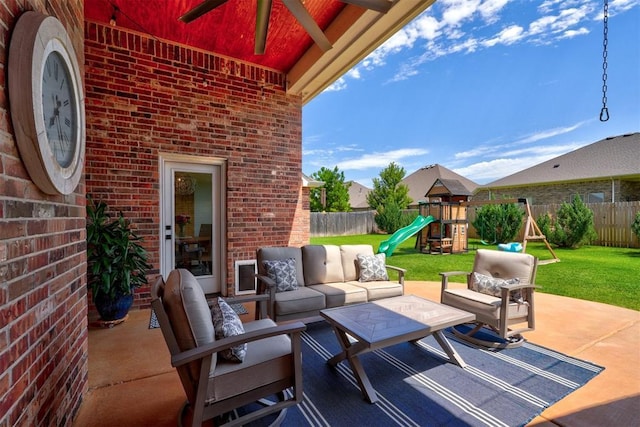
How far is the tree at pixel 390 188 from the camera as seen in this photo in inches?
757

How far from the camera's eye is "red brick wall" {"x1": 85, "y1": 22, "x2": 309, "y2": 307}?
375 centimetres

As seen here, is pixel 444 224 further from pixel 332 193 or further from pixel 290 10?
pixel 332 193

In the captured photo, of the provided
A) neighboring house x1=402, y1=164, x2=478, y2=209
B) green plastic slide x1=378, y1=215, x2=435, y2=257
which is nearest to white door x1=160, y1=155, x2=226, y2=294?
green plastic slide x1=378, y1=215, x2=435, y2=257

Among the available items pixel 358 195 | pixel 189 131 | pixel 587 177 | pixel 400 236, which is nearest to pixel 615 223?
pixel 587 177

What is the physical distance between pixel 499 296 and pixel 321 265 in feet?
6.96

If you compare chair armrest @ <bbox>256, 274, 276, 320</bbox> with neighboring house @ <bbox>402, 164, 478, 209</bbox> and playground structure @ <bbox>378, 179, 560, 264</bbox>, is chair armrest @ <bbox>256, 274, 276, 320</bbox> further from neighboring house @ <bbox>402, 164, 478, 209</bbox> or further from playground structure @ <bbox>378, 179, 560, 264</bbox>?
neighboring house @ <bbox>402, 164, 478, 209</bbox>

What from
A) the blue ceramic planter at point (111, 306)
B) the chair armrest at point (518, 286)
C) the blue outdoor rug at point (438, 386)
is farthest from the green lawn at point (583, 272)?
the blue ceramic planter at point (111, 306)

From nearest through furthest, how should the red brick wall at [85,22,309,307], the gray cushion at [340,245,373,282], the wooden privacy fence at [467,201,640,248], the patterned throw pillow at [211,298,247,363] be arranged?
the patterned throw pillow at [211,298,247,363] < the red brick wall at [85,22,309,307] < the gray cushion at [340,245,373,282] < the wooden privacy fence at [467,201,640,248]

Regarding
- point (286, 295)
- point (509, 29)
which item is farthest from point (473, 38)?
point (286, 295)

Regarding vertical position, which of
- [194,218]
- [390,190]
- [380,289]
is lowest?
[380,289]

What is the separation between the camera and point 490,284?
3211mm

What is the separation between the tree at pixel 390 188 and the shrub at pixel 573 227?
9623 mm

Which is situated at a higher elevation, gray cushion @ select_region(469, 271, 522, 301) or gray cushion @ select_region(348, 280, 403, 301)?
gray cushion @ select_region(469, 271, 522, 301)

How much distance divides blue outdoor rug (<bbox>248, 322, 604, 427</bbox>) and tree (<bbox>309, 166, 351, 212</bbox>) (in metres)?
19.5
